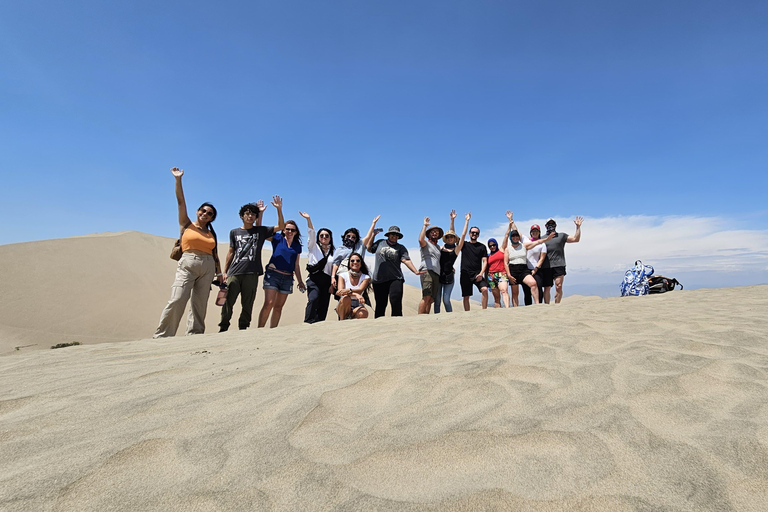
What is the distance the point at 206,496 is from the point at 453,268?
21.1 feet

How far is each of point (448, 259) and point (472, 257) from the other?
66 cm

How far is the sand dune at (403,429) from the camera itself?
1119mm

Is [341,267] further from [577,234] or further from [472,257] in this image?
[577,234]

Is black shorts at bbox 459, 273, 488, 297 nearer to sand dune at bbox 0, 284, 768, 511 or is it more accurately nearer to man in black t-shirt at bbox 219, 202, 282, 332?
man in black t-shirt at bbox 219, 202, 282, 332

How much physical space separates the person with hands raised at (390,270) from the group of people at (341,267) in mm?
17

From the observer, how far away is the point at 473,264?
297 inches

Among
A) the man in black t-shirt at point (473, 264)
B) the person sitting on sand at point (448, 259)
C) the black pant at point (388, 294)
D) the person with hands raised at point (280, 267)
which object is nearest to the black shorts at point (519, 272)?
the man in black t-shirt at point (473, 264)

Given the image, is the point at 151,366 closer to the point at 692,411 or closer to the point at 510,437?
the point at 510,437

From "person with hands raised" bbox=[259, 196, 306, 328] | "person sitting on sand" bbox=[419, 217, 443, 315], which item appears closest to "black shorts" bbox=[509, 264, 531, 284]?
"person sitting on sand" bbox=[419, 217, 443, 315]

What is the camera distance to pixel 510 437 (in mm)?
1435

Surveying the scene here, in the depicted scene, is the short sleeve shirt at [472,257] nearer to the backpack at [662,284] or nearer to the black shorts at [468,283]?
the black shorts at [468,283]

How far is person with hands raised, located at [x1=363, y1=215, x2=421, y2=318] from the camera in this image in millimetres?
6125

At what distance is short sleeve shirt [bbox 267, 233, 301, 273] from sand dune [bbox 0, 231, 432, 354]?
33.1 feet

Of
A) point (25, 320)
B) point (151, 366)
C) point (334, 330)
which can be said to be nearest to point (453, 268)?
point (334, 330)
